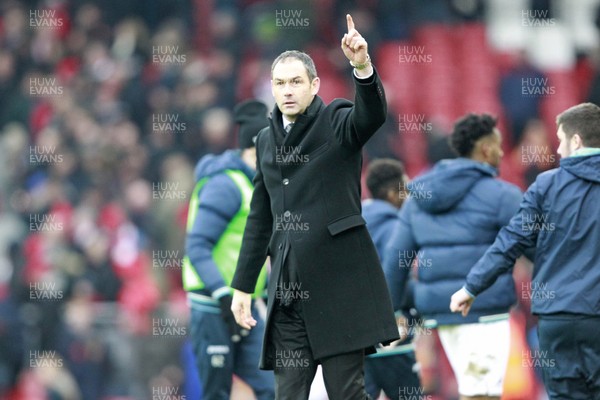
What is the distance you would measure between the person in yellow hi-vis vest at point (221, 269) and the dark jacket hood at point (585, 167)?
2.49 metres

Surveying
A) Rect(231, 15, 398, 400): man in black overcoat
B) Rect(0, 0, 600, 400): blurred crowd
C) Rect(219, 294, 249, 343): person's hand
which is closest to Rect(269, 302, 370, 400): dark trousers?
Rect(231, 15, 398, 400): man in black overcoat

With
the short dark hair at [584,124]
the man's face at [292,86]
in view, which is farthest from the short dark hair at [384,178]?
the man's face at [292,86]

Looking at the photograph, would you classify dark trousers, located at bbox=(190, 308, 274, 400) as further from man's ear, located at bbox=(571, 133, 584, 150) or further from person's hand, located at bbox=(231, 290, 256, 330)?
man's ear, located at bbox=(571, 133, 584, 150)

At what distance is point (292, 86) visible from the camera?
6930 mm

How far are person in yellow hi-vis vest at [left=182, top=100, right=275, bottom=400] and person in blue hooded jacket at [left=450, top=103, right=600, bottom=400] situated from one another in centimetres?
204

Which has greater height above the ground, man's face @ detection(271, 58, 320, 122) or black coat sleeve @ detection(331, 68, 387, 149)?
man's face @ detection(271, 58, 320, 122)

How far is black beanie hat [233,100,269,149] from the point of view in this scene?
9.48 m

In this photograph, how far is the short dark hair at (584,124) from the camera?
761 centimetres

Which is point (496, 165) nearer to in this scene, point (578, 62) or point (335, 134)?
point (335, 134)

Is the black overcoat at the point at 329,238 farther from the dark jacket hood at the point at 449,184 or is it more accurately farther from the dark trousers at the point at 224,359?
the dark trousers at the point at 224,359

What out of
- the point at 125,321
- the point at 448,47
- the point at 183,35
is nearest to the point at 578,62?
the point at 448,47

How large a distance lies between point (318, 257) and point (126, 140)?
9605 mm

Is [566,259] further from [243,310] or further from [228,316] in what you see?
[228,316]

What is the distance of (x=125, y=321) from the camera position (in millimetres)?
13953
